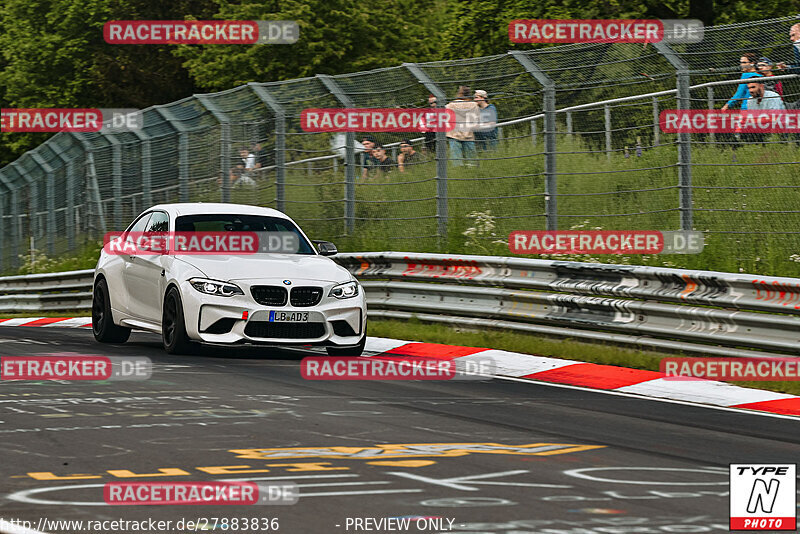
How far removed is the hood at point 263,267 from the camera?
12.7 metres

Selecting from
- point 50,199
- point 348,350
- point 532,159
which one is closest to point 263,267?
point 348,350

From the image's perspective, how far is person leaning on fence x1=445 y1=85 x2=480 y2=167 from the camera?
645 inches

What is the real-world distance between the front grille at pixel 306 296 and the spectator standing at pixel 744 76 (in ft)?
14.7

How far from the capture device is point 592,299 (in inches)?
513

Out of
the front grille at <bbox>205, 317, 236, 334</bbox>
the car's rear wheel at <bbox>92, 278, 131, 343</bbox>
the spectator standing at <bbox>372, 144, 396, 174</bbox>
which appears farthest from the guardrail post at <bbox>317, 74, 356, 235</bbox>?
the front grille at <bbox>205, 317, 236, 334</bbox>

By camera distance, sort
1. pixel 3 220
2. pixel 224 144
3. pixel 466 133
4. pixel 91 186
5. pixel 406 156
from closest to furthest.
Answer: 1. pixel 466 133
2. pixel 406 156
3. pixel 224 144
4. pixel 91 186
5. pixel 3 220

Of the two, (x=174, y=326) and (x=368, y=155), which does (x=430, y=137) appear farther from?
(x=174, y=326)

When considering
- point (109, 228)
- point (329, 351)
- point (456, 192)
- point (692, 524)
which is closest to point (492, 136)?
point (456, 192)

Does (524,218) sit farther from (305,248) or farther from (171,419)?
(171,419)

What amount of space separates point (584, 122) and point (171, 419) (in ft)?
24.3

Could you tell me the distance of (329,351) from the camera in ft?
43.7

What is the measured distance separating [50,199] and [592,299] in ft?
63.6

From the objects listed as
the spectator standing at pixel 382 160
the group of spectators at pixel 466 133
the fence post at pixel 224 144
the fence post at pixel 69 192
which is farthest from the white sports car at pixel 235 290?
the fence post at pixel 69 192

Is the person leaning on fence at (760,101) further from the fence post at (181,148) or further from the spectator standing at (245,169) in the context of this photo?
the fence post at (181,148)
